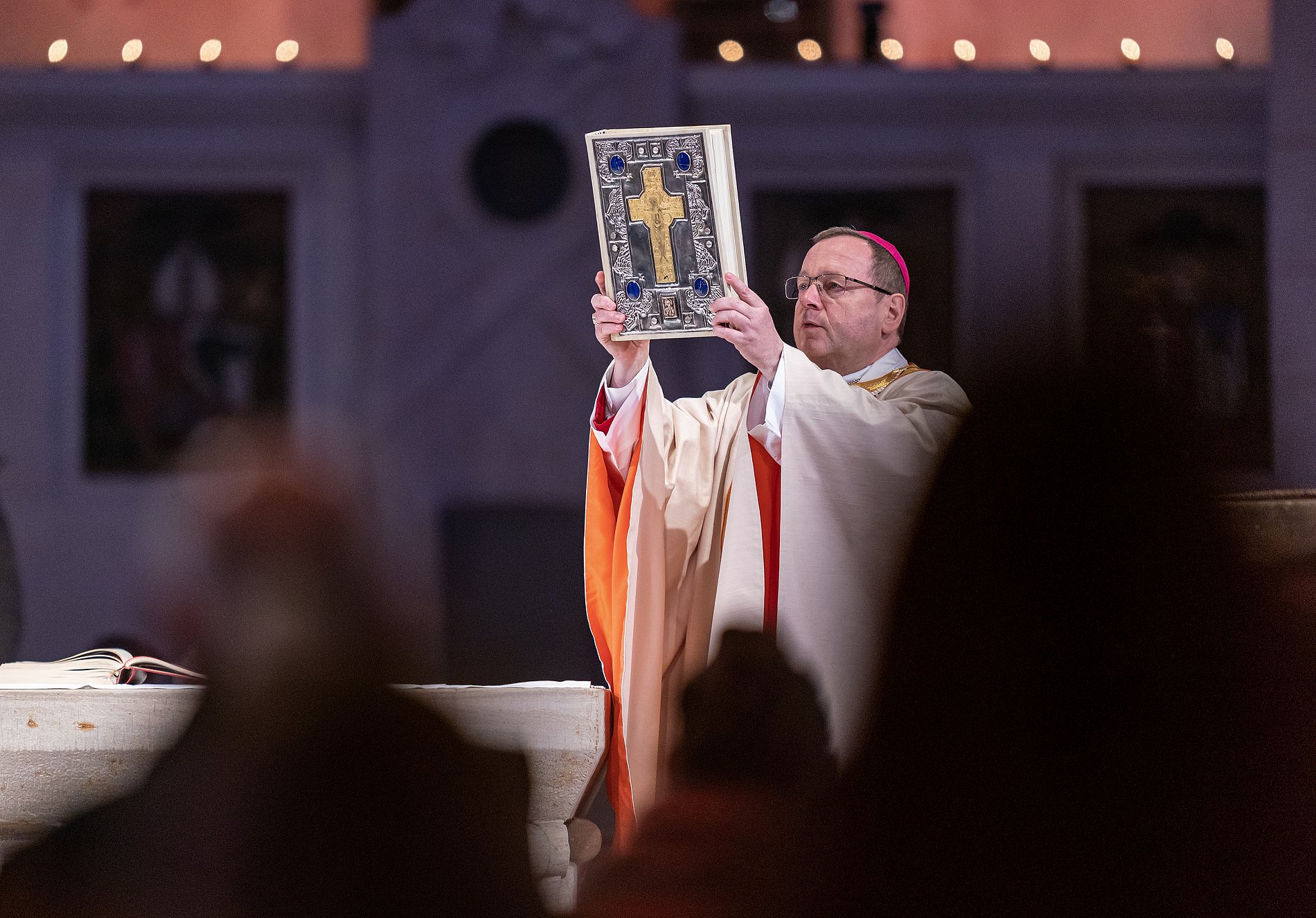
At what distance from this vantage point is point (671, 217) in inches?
107

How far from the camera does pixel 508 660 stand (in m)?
6.95

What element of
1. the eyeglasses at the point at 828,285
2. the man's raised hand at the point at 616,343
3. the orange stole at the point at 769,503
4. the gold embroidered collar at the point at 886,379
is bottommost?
the orange stole at the point at 769,503

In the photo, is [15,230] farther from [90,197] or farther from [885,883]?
[885,883]

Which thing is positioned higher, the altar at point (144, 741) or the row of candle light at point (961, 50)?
the row of candle light at point (961, 50)

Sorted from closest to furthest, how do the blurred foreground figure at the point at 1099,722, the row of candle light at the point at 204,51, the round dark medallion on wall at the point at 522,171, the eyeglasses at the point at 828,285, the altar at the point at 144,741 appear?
the blurred foreground figure at the point at 1099,722 → the altar at the point at 144,741 → the eyeglasses at the point at 828,285 → the round dark medallion on wall at the point at 522,171 → the row of candle light at the point at 204,51

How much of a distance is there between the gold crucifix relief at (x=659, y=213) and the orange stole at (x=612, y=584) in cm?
45

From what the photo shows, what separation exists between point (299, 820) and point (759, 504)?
1580 mm

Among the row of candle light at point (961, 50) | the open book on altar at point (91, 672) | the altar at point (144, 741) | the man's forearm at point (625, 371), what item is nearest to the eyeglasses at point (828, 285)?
the man's forearm at point (625, 371)

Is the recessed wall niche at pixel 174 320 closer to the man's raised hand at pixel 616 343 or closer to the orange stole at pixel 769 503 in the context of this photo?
the man's raised hand at pixel 616 343

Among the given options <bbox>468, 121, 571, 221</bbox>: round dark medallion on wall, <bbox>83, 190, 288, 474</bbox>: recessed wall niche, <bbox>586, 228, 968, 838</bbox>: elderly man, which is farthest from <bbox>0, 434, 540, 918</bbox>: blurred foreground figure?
<bbox>83, 190, 288, 474</bbox>: recessed wall niche

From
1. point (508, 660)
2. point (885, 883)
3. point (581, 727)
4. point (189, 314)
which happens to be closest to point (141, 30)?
point (189, 314)

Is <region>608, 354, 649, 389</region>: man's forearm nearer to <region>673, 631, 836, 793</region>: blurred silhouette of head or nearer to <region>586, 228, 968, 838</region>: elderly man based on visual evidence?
<region>586, 228, 968, 838</region>: elderly man

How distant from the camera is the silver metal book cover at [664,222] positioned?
8.84 ft

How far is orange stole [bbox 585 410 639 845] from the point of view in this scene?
2.86 meters
